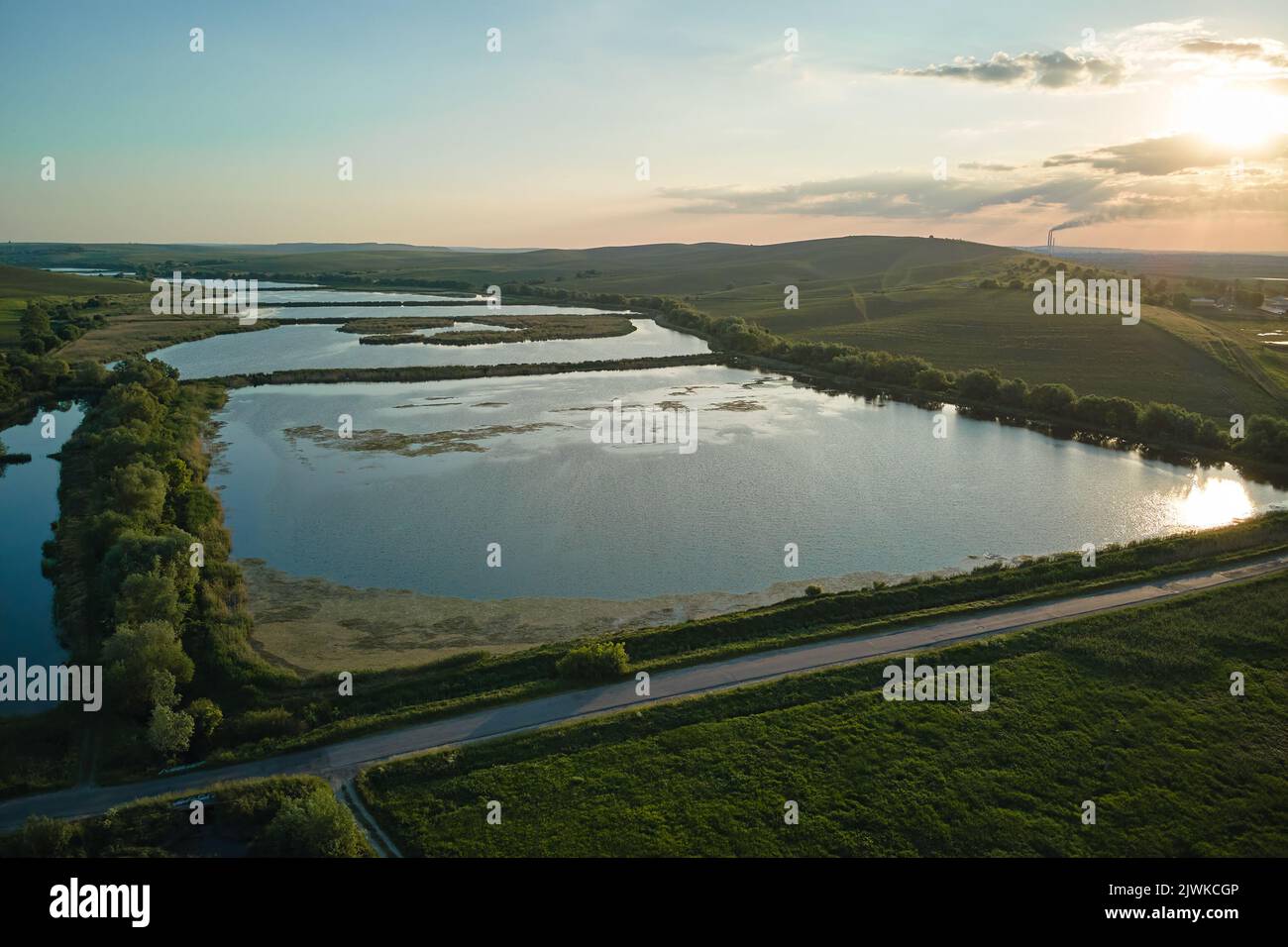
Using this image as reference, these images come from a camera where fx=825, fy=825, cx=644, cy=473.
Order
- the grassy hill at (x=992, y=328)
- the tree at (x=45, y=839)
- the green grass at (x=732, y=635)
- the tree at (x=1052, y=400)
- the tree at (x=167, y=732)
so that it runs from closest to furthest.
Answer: the tree at (x=45, y=839) < the tree at (x=167, y=732) < the green grass at (x=732, y=635) < the tree at (x=1052, y=400) < the grassy hill at (x=992, y=328)

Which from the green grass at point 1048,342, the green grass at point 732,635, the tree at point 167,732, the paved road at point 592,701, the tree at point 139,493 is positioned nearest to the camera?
the paved road at point 592,701

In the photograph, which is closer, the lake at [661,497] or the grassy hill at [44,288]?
the lake at [661,497]

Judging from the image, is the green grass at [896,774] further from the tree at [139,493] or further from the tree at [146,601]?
the tree at [139,493]

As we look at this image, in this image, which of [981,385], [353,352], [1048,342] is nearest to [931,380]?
[981,385]

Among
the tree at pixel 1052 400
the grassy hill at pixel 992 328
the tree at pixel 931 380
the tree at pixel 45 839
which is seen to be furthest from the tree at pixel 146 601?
the grassy hill at pixel 992 328

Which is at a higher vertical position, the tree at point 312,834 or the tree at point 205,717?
the tree at point 205,717

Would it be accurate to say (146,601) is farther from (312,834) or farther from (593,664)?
(593,664)

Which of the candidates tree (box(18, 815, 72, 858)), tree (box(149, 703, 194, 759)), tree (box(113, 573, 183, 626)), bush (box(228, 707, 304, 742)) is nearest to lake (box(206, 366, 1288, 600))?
tree (box(113, 573, 183, 626))
